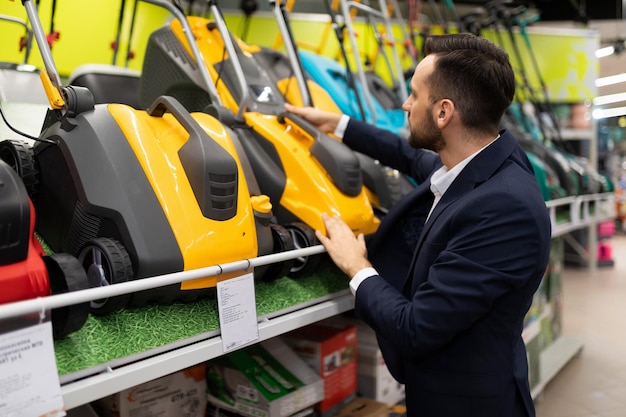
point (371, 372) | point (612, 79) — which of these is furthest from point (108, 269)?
point (612, 79)

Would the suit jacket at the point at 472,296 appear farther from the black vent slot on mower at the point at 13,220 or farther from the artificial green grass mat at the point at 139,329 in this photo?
the black vent slot on mower at the point at 13,220

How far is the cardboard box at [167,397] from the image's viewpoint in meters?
1.25

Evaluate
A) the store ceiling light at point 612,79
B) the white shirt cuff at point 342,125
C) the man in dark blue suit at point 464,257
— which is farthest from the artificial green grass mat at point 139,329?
the store ceiling light at point 612,79

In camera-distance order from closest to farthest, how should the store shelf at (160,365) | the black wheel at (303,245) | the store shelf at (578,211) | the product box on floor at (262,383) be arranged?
the store shelf at (160,365)
the black wheel at (303,245)
the product box on floor at (262,383)
the store shelf at (578,211)

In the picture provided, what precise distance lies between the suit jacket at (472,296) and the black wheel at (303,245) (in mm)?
150

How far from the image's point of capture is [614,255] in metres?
7.46

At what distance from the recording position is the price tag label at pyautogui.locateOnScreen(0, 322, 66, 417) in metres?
0.66

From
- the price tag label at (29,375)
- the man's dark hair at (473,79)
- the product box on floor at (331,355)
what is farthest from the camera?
the product box on floor at (331,355)

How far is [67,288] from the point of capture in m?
0.80

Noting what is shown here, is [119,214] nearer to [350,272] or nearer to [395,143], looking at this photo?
[350,272]

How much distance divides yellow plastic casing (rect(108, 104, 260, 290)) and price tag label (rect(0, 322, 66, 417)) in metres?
0.28

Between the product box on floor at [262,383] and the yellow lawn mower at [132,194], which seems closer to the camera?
the yellow lawn mower at [132,194]

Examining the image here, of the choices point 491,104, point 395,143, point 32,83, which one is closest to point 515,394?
point 491,104

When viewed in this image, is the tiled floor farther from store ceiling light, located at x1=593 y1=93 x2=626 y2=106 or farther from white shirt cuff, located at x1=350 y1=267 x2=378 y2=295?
store ceiling light, located at x1=593 y1=93 x2=626 y2=106
